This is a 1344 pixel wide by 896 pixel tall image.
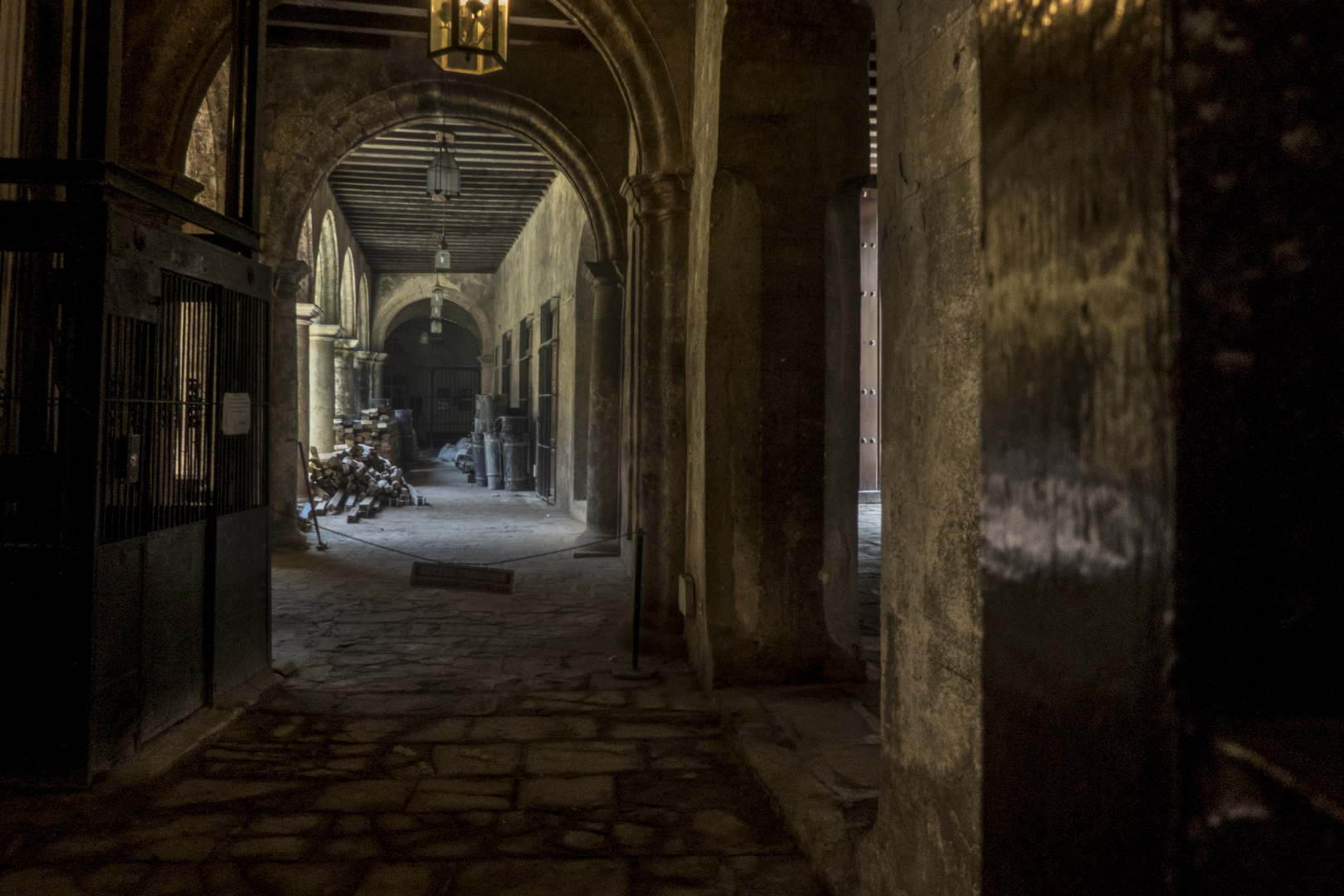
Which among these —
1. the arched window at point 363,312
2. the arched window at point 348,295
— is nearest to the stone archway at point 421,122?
the arched window at point 348,295

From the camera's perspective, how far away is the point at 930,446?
5.70ft

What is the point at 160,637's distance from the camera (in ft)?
11.4

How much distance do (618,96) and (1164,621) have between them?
29.1 feet

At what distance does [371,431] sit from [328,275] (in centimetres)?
301

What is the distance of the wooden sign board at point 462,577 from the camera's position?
6594 mm

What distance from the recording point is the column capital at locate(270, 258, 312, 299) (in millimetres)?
8445

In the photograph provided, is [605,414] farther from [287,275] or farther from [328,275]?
[328,275]

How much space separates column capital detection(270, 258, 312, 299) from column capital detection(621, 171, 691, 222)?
4.74 meters

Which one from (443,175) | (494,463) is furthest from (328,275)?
(443,175)

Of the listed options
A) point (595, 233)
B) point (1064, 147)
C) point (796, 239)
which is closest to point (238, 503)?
point (796, 239)

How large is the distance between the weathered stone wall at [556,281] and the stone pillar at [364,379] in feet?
16.3

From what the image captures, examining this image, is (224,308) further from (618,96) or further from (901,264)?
(618,96)

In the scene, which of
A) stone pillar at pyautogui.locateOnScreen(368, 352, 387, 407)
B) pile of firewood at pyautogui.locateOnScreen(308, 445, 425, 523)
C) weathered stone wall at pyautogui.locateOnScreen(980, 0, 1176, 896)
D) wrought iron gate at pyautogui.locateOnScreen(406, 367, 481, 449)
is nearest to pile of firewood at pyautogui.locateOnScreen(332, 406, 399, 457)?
pile of firewood at pyautogui.locateOnScreen(308, 445, 425, 523)

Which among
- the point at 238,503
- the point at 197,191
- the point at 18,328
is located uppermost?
the point at 197,191
